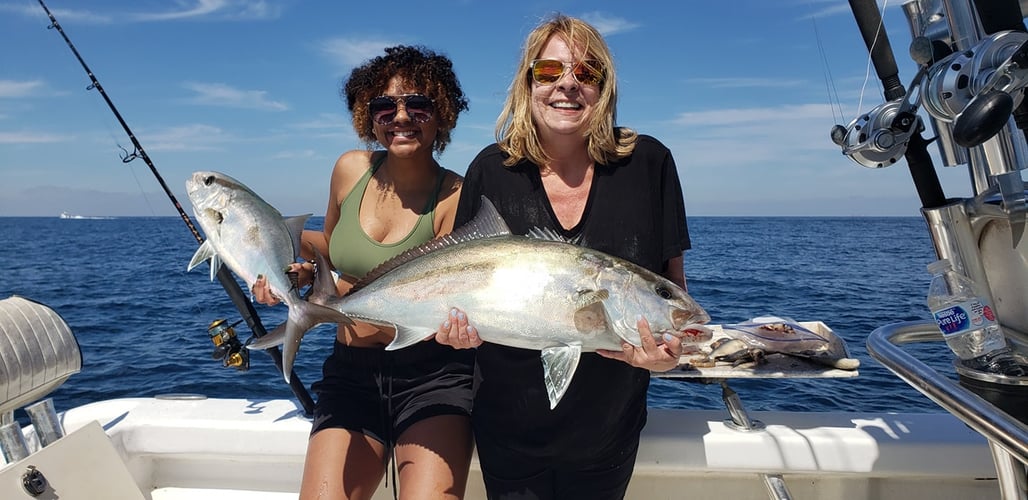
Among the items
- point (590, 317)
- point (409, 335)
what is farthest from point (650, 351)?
point (409, 335)

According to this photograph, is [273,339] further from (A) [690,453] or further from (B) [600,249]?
(A) [690,453]

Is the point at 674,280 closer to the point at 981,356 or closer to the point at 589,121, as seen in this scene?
the point at 589,121

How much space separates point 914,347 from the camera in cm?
919

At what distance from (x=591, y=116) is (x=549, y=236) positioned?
0.57 meters

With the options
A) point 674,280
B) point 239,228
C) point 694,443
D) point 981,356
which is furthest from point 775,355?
point 239,228

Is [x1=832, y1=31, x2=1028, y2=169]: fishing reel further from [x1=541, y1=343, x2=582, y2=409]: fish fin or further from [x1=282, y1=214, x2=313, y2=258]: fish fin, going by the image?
[x1=282, y1=214, x2=313, y2=258]: fish fin

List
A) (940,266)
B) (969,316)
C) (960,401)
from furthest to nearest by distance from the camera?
(940,266), (969,316), (960,401)

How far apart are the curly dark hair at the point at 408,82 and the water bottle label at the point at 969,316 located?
2.50 meters

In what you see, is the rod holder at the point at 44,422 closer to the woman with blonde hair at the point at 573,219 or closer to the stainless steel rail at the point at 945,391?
the woman with blonde hair at the point at 573,219

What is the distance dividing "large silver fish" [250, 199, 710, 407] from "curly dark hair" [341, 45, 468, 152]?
115 cm

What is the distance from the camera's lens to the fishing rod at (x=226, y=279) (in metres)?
3.50

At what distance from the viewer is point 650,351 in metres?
2.23

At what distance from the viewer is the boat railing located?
4.83 ft

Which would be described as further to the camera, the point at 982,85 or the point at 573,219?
the point at 573,219
